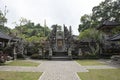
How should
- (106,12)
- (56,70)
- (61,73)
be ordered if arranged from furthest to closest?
(106,12)
(56,70)
(61,73)

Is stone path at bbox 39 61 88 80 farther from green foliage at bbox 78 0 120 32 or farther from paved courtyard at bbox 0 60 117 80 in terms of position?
green foliage at bbox 78 0 120 32

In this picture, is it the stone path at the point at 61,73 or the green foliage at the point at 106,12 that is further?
the green foliage at the point at 106,12

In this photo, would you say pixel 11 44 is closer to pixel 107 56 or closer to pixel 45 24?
pixel 107 56

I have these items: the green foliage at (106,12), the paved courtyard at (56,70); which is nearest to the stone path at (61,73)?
the paved courtyard at (56,70)

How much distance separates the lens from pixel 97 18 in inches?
1582

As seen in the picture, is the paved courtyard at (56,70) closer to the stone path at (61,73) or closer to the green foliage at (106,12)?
the stone path at (61,73)

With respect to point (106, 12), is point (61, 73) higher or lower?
lower

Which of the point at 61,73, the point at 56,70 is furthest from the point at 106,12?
the point at 61,73

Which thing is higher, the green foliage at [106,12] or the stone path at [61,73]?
the green foliage at [106,12]

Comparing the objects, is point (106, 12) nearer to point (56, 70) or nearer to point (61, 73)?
point (56, 70)

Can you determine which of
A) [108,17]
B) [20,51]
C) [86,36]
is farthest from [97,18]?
[20,51]

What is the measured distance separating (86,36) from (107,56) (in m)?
6.82

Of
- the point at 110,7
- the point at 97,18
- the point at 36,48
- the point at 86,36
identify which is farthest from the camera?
the point at 97,18

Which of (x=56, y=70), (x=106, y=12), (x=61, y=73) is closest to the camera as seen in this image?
(x=61, y=73)
